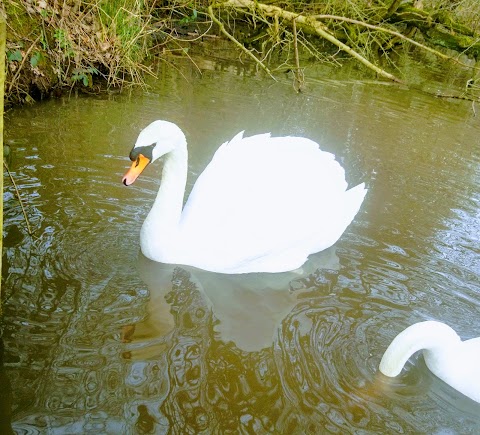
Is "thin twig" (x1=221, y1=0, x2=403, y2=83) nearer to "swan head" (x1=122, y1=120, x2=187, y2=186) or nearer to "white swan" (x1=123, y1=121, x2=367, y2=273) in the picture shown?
"white swan" (x1=123, y1=121, x2=367, y2=273)

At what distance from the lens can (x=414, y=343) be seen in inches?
120

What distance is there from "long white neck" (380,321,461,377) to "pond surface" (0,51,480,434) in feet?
0.35

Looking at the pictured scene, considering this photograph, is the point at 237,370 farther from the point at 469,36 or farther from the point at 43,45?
the point at 469,36

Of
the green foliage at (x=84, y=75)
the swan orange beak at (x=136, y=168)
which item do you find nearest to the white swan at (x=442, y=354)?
the swan orange beak at (x=136, y=168)

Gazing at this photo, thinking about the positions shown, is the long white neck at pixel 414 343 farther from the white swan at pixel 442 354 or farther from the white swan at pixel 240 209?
the white swan at pixel 240 209

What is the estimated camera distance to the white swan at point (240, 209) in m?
3.96

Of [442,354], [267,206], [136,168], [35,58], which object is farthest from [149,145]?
[35,58]

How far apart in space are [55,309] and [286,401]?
4.64 feet

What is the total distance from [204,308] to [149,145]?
109 cm

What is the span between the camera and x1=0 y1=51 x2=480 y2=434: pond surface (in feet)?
9.29

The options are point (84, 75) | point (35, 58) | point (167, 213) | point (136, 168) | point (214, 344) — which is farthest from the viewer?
point (84, 75)

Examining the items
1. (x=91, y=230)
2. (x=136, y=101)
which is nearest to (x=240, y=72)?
(x=136, y=101)

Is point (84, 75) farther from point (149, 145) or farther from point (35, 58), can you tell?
point (149, 145)

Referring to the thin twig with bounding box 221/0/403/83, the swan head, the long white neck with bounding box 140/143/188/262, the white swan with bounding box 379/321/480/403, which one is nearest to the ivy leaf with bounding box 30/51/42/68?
the long white neck with bounding box 140/143/188/262
